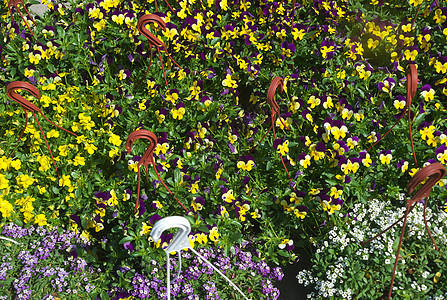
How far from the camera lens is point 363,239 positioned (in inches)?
89.0

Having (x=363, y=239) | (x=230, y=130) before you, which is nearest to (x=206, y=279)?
(x=363, y=239)

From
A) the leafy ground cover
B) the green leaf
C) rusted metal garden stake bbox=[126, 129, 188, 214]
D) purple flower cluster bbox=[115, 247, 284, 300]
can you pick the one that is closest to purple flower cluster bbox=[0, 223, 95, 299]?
the leafy ground cover

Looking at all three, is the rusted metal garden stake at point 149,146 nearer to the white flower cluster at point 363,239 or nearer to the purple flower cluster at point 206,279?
the purple flower cluster at point 206,279

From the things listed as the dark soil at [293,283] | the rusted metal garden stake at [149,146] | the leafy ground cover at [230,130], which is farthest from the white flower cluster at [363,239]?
the rusted metal garden stake at [149,146]

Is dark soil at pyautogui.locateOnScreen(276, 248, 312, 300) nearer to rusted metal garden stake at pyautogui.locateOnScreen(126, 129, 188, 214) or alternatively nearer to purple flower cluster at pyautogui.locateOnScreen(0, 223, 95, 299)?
rusted metal garden stake at pyautogui.locateOnScreen(126, 129, 188, 214)

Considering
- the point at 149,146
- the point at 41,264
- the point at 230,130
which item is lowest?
the point at 41,264

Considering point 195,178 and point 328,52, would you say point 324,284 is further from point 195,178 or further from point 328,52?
point 328,52

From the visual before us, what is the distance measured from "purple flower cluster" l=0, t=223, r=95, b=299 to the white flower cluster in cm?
122

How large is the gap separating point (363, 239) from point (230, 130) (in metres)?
1.10

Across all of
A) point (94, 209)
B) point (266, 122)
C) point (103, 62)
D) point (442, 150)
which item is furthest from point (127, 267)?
point (442, 150)

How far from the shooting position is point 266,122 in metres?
2.86

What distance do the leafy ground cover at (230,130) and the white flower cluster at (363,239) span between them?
0.02 m

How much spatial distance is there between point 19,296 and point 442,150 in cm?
242

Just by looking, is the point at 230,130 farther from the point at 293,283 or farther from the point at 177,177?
the point at 293,283
